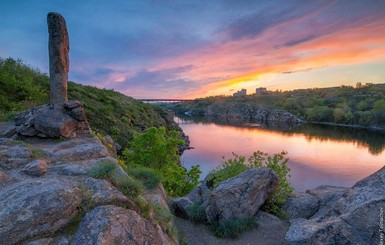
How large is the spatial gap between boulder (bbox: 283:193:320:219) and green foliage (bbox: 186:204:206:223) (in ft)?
14.6

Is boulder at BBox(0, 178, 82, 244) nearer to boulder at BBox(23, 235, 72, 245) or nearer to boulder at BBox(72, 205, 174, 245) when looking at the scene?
boulder at BBox(23, 235, 72, 245)

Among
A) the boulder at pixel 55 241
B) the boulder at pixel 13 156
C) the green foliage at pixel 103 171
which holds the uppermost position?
the boulder at pixel 13 156

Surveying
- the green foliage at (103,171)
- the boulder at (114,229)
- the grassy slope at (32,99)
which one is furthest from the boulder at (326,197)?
the grassy slope at (32,99)

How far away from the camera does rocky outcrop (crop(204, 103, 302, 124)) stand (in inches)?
4504

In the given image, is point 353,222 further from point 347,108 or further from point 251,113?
point 251,113

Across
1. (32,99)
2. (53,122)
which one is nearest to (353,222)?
(53,122)

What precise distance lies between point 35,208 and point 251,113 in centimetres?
13925

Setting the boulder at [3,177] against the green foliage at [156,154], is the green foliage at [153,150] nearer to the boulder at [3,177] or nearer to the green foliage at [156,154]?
the green foliage at [156,154]

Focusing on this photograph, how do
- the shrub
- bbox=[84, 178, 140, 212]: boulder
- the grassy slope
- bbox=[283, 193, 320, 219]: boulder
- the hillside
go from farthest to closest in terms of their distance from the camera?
the hillside → the grassy slope → bbox=[283, 193, 320, 219]: boulder → the shrub → bbox=[84, 178, 140, 212]: boulder

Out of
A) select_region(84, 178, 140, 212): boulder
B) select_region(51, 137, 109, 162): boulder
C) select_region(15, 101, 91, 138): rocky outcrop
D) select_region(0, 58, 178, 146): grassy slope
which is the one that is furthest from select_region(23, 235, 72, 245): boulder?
select_region(0, 58, 178, 146): grassy slope

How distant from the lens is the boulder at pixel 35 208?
4.68 m

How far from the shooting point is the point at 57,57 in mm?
12953

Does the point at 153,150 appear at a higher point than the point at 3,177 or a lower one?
lower

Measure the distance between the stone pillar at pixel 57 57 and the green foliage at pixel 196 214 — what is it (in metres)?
8.57
